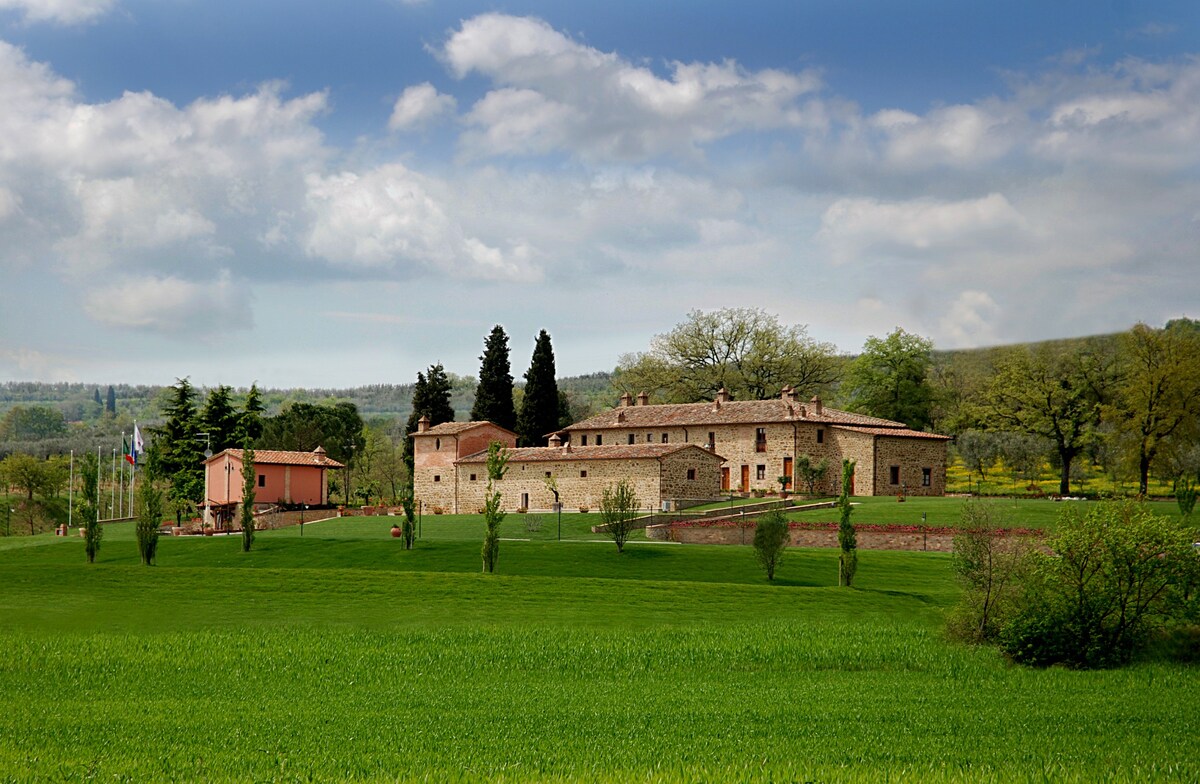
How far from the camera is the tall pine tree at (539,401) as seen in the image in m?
72.4

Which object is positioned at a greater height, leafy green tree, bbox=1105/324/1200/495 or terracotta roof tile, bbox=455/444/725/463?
leafy green tree, bbox=1105/324/1200/495

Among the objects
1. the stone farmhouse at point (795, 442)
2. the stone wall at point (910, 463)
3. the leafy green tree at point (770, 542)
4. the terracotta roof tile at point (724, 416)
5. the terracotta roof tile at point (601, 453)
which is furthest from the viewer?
the terracotta roof tile at point (724, 416)

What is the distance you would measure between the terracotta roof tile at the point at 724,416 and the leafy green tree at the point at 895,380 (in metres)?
11.8

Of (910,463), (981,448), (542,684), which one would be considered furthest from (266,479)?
(542,684)

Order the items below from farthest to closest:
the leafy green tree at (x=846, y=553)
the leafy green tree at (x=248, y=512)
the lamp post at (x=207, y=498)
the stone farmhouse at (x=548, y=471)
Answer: the lamp post at (x=207, y=498) → the stone farmhouse at (x=548, y=471) → the leafy green tree at (x=248, y=512) → the leafy green tree at (x=846, y=553)

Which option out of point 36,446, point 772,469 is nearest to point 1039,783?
point 772,469

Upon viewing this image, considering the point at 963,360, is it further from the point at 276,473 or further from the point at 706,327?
the point at 276,473

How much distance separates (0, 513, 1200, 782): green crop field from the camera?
1281 centimetres

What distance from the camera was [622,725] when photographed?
1517 cm

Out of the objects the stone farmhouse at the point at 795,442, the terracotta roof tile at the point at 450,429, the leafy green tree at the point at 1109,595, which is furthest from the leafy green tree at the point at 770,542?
the terracotta roof tile at the point at 450,429

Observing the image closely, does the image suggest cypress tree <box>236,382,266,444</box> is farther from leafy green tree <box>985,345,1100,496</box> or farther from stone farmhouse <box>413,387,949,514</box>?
leafy green tree <box>985,345,1100,496</box>

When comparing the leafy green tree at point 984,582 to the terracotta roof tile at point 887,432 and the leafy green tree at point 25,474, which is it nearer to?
the terracotta roof tile at point 887,432

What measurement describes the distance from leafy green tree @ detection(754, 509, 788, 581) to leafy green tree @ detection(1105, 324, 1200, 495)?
26.5m

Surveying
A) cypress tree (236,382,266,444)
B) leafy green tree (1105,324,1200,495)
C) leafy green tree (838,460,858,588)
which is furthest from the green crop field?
cypress tree (236,382,266,444)
